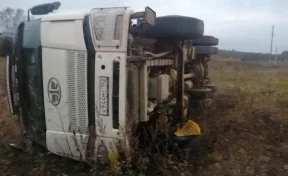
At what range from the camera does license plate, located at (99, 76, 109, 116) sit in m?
3.63

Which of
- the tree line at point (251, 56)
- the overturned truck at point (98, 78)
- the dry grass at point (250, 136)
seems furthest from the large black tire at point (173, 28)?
the tree line at point (251, 56)

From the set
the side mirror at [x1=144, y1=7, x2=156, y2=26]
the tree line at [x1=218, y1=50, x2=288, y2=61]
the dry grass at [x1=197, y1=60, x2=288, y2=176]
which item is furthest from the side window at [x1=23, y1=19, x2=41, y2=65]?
the tree line at [x1=218, y1=50, x2=288, y2=61]

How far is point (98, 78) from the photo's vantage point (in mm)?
3680

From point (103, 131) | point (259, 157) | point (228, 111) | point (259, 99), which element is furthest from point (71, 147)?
point (259, 99)

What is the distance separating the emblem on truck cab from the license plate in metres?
0.58

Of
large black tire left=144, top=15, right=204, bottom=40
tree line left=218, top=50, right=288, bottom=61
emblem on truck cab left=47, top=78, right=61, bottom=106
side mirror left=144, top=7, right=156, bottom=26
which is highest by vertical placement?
side mirror left=144, top=7, right=156, bottom=26

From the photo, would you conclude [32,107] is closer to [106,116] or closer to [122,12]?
[106,116]

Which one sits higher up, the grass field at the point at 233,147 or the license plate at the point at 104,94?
the license plate at the point at 104,94

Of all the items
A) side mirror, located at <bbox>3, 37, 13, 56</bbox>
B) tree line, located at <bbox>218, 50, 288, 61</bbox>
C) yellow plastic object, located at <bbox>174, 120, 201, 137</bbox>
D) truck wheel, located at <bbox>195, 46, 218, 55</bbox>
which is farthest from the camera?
tree line, located at <bbox>218, 50, 288, 61</bbox>

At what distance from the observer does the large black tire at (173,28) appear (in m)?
4.39

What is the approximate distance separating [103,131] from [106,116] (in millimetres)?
156

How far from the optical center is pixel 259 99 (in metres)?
7.34

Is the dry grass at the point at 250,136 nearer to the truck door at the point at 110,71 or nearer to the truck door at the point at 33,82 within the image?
the truck door at the point at 110,71

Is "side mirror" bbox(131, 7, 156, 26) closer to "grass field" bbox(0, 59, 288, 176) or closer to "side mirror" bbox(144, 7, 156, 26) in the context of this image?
"side mirror" bbox(144, 7, 156, 26)
